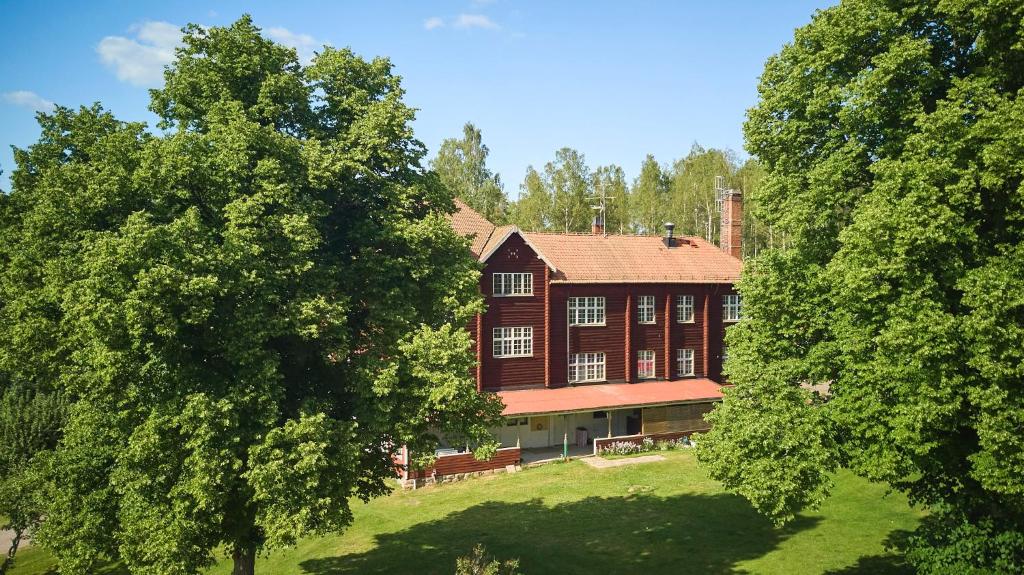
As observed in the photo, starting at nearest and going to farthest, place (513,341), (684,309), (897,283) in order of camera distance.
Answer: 1. (897,283)
2. (513,341)
3. (684,309)

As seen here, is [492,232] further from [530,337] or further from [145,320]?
[145,320]

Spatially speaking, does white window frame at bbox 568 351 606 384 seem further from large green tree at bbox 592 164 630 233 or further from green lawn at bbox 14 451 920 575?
large green tree at bbox 592 164 630 233

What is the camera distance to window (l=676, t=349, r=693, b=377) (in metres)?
42.4

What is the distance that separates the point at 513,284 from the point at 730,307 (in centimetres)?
1626

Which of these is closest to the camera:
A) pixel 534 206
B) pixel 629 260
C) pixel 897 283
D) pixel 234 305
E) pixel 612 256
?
pixel 234 305

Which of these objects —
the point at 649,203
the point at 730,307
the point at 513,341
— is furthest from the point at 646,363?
the point at 649,203

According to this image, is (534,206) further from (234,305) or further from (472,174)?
(234,305)

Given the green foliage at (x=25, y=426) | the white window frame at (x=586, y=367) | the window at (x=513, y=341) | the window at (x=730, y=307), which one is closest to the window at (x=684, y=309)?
the window at (x=730, y=307)

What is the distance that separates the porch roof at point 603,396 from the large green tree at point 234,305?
1620 centimetres

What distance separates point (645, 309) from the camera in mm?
41312

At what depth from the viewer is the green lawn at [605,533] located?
21.8 m

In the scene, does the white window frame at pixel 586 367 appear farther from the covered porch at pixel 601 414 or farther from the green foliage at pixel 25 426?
the green foliage at pixel 25 426

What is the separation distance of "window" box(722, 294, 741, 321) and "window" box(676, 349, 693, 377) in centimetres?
363

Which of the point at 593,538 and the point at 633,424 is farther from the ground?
the point at 633,424
